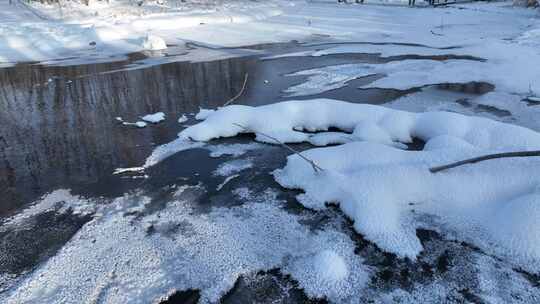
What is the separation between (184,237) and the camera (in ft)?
10.3

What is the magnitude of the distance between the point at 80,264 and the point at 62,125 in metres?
3.68

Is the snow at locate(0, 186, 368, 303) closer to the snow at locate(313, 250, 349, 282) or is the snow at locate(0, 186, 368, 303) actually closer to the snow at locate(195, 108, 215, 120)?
the snow at locate(313, 250, 349, 282)

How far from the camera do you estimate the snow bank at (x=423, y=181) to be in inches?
118

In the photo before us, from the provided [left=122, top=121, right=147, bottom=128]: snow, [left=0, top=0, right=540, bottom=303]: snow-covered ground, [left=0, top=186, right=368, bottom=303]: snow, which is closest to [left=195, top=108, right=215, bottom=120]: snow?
[left=0, top=0, right=540, bottom=303]: snow-covered ground

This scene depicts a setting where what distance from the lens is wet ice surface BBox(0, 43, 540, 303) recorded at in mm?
2598

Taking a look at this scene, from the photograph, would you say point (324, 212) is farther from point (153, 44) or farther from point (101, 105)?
point (153, 44)

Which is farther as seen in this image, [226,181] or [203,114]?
[203,114]

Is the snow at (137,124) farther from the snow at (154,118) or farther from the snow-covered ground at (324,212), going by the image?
the snow-covered ground at (324,212)

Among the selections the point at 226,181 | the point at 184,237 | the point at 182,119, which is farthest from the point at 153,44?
the point at 184,237

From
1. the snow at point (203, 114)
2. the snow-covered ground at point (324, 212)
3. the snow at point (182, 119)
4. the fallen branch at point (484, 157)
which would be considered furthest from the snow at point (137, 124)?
the fallen branch at point (484, 157)

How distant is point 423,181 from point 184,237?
207 cm

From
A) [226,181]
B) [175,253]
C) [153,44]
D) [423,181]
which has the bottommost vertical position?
[175,253]

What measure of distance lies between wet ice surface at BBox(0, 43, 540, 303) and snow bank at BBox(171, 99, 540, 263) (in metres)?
0.15

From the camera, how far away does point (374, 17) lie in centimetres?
2059
